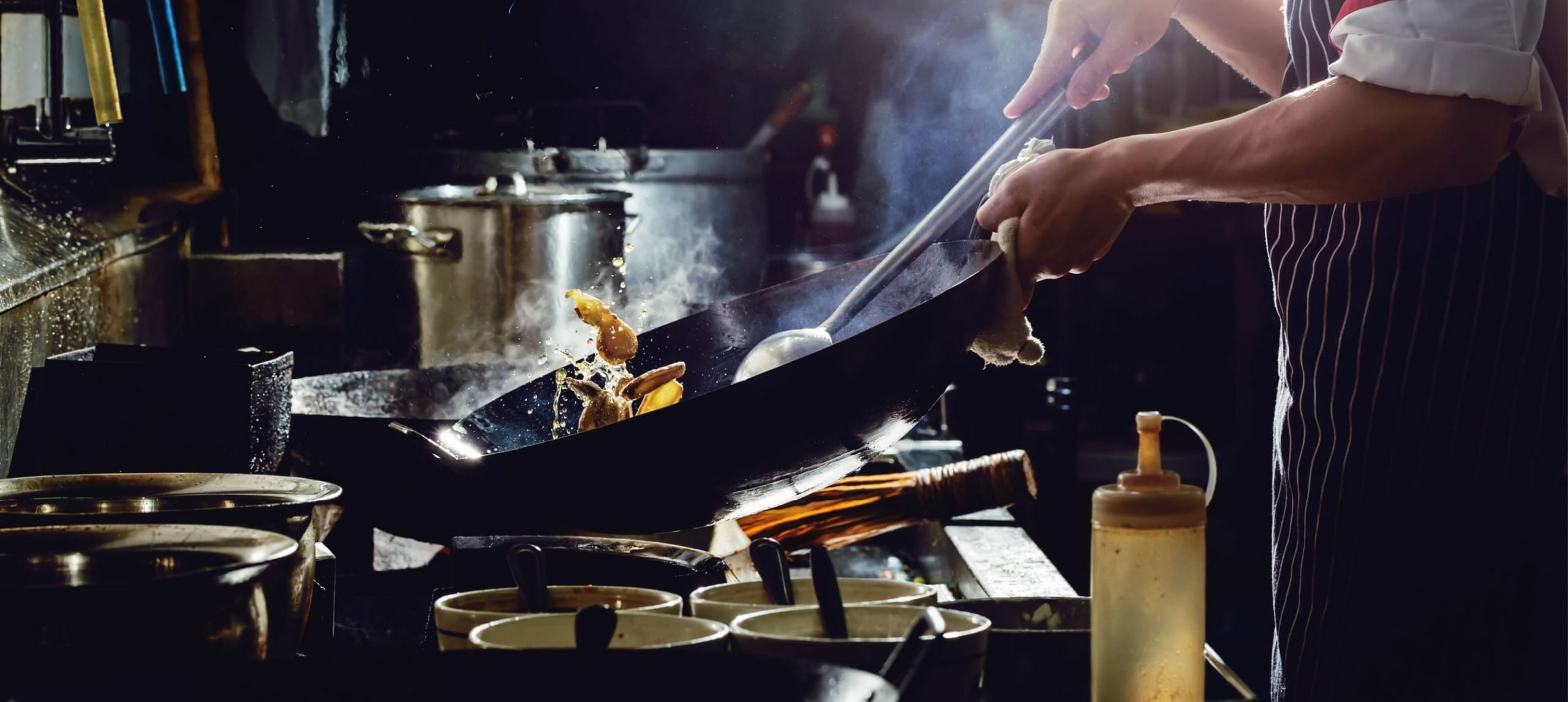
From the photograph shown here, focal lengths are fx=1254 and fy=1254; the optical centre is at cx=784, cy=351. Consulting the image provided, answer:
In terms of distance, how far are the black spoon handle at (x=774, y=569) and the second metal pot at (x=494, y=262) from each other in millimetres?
2404

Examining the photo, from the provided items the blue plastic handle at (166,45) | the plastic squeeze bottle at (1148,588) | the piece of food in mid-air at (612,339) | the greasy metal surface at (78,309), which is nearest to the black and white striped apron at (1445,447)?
the plastic squeeze bottle at (1148,588)

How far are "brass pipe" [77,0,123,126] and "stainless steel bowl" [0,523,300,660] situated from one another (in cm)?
93

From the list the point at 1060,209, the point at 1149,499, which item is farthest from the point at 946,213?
the point at 1149,499

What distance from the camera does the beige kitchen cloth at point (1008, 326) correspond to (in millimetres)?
1341

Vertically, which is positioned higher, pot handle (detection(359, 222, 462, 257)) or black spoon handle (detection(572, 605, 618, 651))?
pot handle (detection(359, 222, 462, 257))

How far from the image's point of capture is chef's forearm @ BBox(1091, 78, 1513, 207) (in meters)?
1.30

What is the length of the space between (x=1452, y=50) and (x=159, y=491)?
1355 mm

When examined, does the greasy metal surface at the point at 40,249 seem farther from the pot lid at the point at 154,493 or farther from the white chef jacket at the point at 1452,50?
the white chef jacket at the point at 1452,50

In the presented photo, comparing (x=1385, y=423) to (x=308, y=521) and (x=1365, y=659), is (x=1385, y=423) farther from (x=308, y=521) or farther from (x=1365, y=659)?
(x=308, y=521)

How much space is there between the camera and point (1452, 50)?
126 cm

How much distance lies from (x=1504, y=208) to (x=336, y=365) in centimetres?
299

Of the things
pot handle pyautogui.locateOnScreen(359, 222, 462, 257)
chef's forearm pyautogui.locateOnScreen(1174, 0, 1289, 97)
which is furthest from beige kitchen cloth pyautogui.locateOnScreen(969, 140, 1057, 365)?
pot handle pyautogui.locateOnScreen(359, 222, 462, 257)

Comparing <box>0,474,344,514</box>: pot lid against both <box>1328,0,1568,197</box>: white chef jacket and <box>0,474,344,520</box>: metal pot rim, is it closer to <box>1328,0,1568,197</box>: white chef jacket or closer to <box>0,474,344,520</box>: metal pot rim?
<box>0,474,344,520</box>: metal pot rim

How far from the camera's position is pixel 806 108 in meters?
6.50
